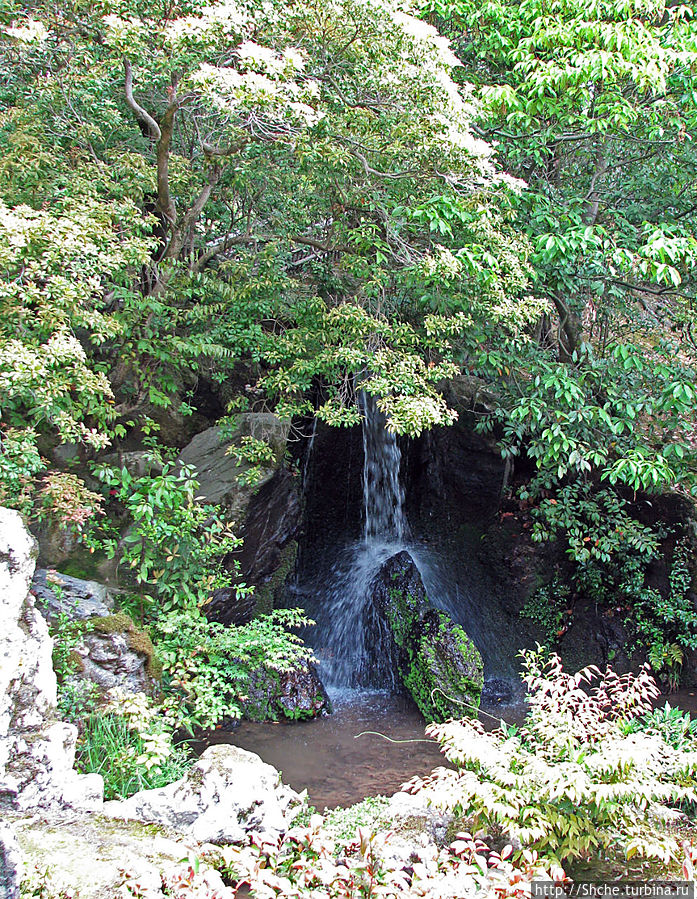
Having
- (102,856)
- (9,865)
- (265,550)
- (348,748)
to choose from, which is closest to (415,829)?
(102,856)

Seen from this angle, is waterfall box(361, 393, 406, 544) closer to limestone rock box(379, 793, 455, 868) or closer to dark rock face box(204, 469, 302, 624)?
dark rock face box(204, 469, 302, 624)

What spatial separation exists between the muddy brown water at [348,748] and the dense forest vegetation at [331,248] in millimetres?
769

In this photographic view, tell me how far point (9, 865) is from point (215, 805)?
4.56 ft

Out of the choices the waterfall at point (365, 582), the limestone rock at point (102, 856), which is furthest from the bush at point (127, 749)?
the waterfall at point (365, 582)

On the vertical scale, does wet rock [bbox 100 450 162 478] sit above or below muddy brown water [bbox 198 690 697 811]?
above

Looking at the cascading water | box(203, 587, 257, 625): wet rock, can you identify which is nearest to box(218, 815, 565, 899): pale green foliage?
box(203, 587, 257, 625): wet rock

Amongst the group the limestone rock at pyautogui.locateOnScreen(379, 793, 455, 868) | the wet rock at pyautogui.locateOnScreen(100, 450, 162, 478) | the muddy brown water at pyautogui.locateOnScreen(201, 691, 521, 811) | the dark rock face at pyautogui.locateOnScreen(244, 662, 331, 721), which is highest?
the wet rock at pyautogui.locateOnScreen(100, 450, 162, 478)

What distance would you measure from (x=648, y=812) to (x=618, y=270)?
6.14 metres

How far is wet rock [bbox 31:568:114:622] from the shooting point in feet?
18.0

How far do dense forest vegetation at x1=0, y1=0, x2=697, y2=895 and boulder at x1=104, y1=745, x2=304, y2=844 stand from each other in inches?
25.2

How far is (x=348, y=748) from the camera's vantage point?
643cm

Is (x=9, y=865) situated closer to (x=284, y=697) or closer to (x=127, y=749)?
(x=127, y=749)

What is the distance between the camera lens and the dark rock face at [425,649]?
7.21 meters

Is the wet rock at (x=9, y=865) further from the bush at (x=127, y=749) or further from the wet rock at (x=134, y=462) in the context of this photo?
the wet rock at (x=134, y=462)
